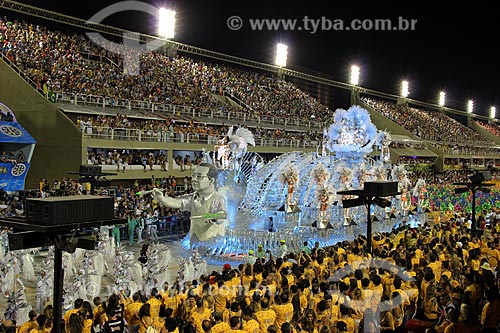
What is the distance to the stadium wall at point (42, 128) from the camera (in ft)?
76.2

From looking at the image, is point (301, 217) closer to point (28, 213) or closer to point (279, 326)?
point (279, 326)

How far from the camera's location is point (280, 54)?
159 feet

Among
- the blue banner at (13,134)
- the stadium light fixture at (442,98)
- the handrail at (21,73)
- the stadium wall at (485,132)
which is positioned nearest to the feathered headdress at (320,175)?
the blue banner at (13,134)

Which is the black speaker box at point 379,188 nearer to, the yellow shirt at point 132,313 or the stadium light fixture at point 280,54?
the yellow shirt at point 132,313

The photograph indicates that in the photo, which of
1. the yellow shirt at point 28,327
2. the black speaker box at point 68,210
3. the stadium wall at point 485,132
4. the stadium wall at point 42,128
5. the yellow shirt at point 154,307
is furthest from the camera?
the stadium wall at point 485,132

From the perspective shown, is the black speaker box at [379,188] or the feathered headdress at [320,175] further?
the feathered headdress at [320,175]

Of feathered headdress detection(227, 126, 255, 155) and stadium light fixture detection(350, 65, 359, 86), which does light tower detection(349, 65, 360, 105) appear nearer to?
stadium light fixture detection(350, 65, 359, 86)

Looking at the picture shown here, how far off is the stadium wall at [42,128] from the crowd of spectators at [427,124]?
40.2 m

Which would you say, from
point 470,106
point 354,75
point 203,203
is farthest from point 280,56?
point 470,106

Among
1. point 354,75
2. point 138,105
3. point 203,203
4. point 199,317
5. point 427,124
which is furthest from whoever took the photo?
point 427,124

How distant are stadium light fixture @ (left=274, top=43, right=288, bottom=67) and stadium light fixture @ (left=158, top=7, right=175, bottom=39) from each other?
13.2m

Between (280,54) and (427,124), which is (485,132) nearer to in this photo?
(427,124)

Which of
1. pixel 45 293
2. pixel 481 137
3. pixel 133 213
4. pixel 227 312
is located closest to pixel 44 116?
pixel 133 213

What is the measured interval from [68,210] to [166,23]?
3383 cm
